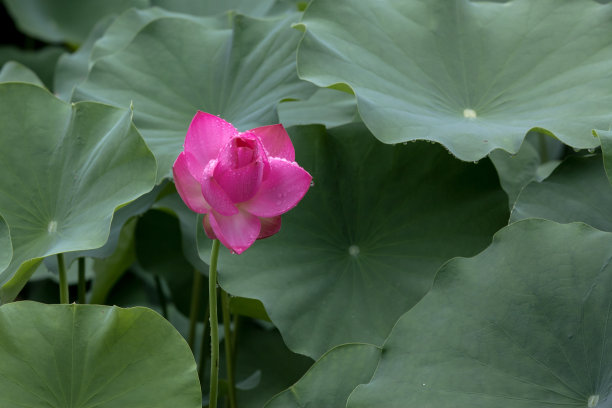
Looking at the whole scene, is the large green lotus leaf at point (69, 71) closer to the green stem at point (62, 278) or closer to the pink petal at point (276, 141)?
the green stem at point (62, 278)

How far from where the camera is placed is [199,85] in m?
1.19

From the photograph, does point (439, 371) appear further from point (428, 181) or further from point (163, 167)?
point (163, 167)

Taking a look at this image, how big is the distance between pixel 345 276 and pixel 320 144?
0.20 m

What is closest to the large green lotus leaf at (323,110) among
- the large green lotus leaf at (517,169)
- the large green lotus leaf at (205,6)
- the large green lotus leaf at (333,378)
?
the large green lotus leaf at (517,169)

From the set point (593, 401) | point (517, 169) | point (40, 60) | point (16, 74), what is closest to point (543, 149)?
point (517, 169)

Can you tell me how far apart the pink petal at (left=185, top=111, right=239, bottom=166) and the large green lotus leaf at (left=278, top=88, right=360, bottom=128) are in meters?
0.46

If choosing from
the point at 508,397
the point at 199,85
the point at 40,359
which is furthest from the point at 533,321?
the point at 199,85

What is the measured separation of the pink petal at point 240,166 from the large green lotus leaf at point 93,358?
0.20 meters

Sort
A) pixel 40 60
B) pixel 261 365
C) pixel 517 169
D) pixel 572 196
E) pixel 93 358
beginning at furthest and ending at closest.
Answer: pixel 40 60, pixel 261 365, pixel 517 169, pixel 572 196, pixel 93 358

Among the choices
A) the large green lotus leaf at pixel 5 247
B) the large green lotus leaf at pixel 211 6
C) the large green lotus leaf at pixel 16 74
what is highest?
the large green lotus leaf at pixel 211 6

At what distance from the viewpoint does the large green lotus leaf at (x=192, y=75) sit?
3.68 ft

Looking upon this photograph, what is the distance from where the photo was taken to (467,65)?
3.61 ft

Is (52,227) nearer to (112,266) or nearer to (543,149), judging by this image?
(112,266)

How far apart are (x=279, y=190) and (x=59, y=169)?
0.40 metres
